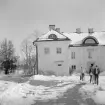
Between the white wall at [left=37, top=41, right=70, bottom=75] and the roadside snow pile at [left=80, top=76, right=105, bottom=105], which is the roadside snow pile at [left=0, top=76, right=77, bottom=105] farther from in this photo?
the white wall at [left=37, top=41, right=70, bottom=75]

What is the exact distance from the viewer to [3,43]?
57406mm

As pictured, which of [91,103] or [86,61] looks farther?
[86,61]

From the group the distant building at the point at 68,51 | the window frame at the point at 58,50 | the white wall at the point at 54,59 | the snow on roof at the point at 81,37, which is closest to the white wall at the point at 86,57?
the distant building at the point at 68,51

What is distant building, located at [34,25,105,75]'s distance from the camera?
3588 cm

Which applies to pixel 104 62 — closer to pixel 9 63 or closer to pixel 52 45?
pixel 52 45

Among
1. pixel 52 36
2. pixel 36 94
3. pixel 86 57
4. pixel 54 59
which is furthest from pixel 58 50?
pixel 36 94

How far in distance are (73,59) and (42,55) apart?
23.2 ft

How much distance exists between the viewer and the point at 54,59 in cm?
3591

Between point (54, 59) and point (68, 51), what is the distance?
2.83m

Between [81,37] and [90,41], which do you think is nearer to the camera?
[90,41]

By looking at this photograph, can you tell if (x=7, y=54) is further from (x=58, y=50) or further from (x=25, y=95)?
(x=25, y=95)

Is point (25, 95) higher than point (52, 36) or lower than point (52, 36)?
lower

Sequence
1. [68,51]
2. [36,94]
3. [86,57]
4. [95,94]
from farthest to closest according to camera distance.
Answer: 1. [86,57]
2. [68,51]
3. [36,94]
4. [95,94]

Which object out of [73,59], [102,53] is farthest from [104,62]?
[73,59]
